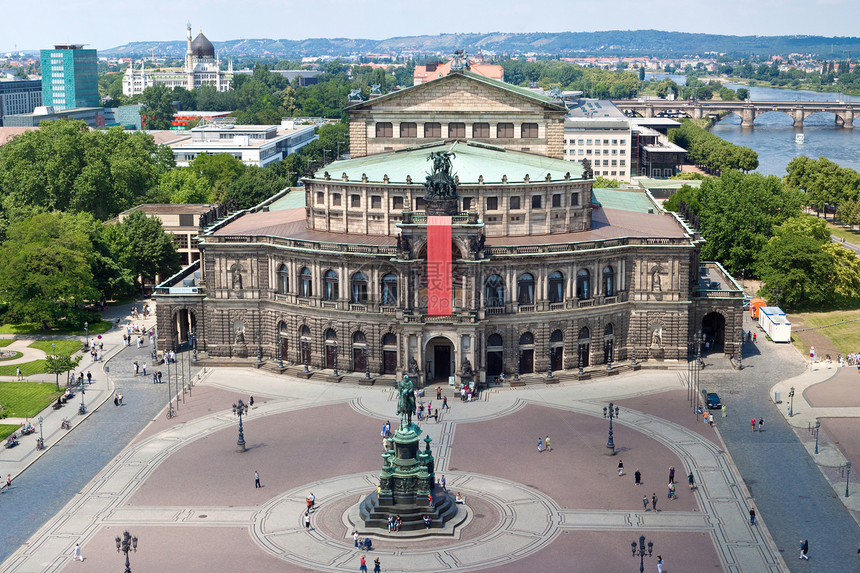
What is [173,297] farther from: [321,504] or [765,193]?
[765,193]

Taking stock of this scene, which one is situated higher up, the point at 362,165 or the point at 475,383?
the point at 362,165

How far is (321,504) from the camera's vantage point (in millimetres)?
83125

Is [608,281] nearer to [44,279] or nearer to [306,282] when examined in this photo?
[306,282]

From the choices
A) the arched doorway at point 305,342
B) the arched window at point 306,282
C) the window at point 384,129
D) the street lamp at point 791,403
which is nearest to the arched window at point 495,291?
the arched window at point 306,282

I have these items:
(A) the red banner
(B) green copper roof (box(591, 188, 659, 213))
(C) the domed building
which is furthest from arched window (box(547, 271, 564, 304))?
(B) green copper roof (box(591, 188, 659, 213))

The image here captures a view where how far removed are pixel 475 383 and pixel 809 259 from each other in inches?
2083

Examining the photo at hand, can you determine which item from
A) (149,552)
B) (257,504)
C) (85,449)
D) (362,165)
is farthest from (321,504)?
(362,165)

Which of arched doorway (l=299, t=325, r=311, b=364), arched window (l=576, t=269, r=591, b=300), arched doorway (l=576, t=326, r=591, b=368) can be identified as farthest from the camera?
arched doorway (l=299, t=325, r=311, b=364)

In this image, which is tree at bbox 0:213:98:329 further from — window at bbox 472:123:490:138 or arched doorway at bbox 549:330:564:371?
arched doorway at bbox 549:330:564:371

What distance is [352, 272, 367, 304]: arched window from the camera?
115 metres

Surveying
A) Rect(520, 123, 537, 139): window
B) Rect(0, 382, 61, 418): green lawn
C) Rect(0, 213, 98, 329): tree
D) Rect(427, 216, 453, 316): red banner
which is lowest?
Rect(0, 382, 61, 418): green lawn

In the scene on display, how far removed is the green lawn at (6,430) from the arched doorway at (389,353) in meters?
34.1

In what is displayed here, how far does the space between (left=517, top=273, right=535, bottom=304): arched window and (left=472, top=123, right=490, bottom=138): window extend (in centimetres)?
2388

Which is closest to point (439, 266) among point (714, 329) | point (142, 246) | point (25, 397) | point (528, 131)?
point (528, 131)
